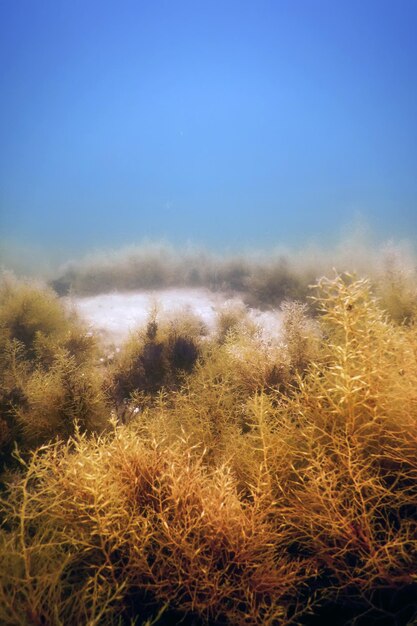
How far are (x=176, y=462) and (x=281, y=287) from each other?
7.65m

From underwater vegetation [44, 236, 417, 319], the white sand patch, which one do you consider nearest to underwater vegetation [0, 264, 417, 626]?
the white sand patch

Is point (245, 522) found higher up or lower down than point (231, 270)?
lower down

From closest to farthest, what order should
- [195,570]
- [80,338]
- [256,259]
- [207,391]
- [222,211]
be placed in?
[195,570]
[207,391]
[80,338]
[256,259]
[222,211]

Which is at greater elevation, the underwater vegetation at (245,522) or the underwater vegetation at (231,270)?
the underwater vegetation at (231,270)

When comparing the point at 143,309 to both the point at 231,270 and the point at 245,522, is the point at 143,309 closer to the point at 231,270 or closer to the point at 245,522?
the point at 231,270

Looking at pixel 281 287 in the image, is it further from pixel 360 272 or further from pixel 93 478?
pixel 93 478

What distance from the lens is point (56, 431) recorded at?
9.35 ft

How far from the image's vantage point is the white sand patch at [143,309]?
6.27 m

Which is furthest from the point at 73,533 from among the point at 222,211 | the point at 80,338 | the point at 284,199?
the point at 284,199

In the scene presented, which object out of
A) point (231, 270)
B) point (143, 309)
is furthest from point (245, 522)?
point (231, 270)

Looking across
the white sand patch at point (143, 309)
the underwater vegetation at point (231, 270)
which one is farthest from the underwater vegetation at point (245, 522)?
the underwater vegetation at point (231, 270)

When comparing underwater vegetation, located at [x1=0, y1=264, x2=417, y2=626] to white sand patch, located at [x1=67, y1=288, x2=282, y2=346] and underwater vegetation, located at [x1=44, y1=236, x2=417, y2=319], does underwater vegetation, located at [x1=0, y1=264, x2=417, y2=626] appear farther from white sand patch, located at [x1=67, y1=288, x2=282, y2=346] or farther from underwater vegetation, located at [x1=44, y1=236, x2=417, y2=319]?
underwater vegetation, located at [x1=44, y1=236, x2=417, y2=319]

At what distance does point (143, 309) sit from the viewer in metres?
7.87

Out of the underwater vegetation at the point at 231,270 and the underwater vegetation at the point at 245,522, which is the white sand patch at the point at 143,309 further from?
the underwater vegetation at the point at 245,522
